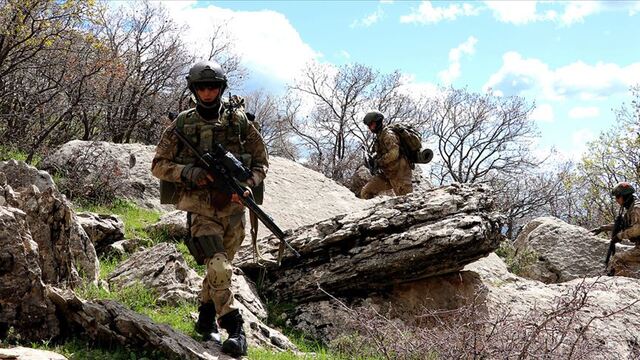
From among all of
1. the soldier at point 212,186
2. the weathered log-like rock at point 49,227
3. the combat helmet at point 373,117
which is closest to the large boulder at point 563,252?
the combat helmet at point 373,117

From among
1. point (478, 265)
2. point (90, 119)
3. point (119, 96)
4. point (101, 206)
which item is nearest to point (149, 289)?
point (101, 206)

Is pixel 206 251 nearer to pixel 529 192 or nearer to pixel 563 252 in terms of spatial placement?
pixel 563 252

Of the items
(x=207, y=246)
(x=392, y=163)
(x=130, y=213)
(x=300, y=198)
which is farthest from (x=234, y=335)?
(x=300, y=198)

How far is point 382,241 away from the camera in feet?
23.6

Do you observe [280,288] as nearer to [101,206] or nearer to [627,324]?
[101,206]

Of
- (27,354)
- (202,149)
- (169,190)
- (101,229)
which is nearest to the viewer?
(27,354)

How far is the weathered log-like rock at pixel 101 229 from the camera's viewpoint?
7.10 meters

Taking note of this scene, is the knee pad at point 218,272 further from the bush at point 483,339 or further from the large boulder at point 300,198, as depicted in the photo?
the large boulder at point 300,198

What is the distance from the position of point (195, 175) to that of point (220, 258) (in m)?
0.64

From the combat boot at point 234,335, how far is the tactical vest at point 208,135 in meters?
1.01

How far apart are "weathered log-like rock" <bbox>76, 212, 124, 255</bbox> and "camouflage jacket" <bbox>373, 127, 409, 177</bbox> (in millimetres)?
4578

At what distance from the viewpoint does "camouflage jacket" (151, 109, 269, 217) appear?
478cm

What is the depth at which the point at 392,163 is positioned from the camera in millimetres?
10617

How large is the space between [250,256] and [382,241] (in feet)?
5.02
